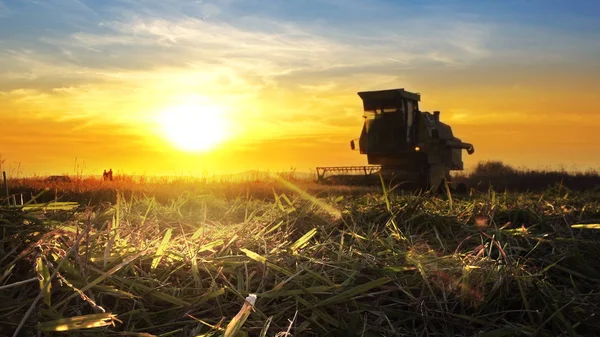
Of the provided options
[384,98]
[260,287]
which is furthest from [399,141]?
[260,287]

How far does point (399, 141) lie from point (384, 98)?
4.38 ft

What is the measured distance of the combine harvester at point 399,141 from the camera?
15.5 metres

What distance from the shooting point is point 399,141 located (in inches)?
620

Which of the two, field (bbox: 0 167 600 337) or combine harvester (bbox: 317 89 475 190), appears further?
combine harvester (bbox: 317 89 475 190)

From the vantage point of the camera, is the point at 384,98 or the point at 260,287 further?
the point at 384,98

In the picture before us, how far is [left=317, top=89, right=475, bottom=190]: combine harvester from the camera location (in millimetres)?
15484

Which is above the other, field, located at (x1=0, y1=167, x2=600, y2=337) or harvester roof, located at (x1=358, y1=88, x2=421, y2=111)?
harvester roof, located at (x1=358, y1=88, x2=421, y2=111)

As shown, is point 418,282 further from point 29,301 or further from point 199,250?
point 29,301

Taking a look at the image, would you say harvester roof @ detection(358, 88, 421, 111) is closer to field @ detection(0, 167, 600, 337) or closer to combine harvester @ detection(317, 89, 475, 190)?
combine harvester @ detection(317, 89, 475, 190)

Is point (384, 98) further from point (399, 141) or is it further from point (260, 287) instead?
point (260, 287)

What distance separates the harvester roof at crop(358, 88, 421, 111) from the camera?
15.2 m

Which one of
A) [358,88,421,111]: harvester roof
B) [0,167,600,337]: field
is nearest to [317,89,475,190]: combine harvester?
[358,88,421,111]: harvester roof

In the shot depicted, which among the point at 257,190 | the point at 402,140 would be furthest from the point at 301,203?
the point at 402,140

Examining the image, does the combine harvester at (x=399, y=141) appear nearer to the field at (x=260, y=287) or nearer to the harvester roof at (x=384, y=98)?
the harvester roof at (x=384, y=98)
